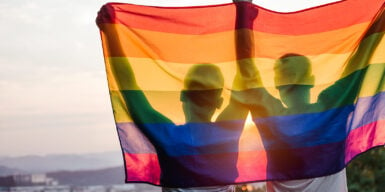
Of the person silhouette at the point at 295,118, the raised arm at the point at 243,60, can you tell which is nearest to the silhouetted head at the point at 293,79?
the person silhouette at the point at 295,118

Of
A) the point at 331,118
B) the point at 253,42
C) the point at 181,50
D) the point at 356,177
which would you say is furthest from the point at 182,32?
the point at 356,177

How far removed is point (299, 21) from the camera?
450cm

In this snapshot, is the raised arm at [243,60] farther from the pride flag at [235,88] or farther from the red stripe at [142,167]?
the red stripe at [142,167]

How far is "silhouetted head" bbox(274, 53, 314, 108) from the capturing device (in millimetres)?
4383

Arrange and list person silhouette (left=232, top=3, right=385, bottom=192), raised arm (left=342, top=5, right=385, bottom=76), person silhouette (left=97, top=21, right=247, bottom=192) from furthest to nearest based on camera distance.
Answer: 1. raised arm (left=342, top=5, right=385, bottom=76)
2. person silhouette (left=232, top=3, right=385, bottom=192)
3. person silhouette (left=97, top=21, right=247, bottom=192)

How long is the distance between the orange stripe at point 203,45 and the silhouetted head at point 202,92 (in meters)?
0.08

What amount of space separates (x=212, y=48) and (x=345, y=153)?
1261mm

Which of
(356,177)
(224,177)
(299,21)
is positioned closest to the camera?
(224,177)

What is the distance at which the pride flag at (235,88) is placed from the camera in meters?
4.20

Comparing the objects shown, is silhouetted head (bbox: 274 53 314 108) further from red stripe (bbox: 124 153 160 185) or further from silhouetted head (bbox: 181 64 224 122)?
red stripe (bbox: 124 153 160 185)

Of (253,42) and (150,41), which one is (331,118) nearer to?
(253,42)

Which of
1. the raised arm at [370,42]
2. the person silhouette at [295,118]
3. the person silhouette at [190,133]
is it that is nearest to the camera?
the person silhouette at [190,133]

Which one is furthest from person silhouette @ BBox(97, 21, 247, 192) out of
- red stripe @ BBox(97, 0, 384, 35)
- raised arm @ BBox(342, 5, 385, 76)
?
raised arm @ BBox(342, 5, 385, 76)

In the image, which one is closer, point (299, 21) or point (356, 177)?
point (299, 21)
